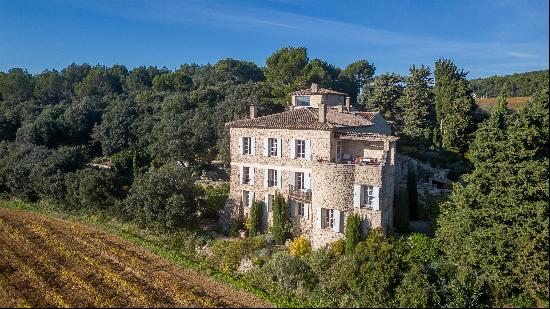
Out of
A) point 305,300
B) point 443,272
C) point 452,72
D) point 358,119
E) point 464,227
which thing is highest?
point 452,72

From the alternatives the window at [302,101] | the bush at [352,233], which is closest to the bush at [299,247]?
the bush at [352,233]

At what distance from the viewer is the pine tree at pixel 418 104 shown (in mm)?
55031

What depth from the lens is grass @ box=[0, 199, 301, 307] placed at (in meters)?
26.2

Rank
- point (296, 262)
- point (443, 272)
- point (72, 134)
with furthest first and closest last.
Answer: point (72, 134) → point (296, 262) → point (443, 272)

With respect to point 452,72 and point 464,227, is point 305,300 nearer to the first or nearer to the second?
point 464,227

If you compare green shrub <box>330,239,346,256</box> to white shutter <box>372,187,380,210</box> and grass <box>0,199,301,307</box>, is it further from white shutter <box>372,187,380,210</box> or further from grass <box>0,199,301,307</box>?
grass <box>0,199,301,307</box>

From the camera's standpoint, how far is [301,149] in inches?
1328

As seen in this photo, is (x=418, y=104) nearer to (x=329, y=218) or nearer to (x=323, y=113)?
(x=323, y=113)

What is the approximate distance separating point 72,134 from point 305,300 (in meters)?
58.3

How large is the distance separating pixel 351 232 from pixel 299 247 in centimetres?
416

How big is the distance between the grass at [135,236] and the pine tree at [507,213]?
1035 centimetres

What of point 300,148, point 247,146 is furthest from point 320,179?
point 247,146

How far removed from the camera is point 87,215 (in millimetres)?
42031

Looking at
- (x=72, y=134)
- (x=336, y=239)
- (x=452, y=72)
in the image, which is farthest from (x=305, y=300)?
(x=72, y=134)
